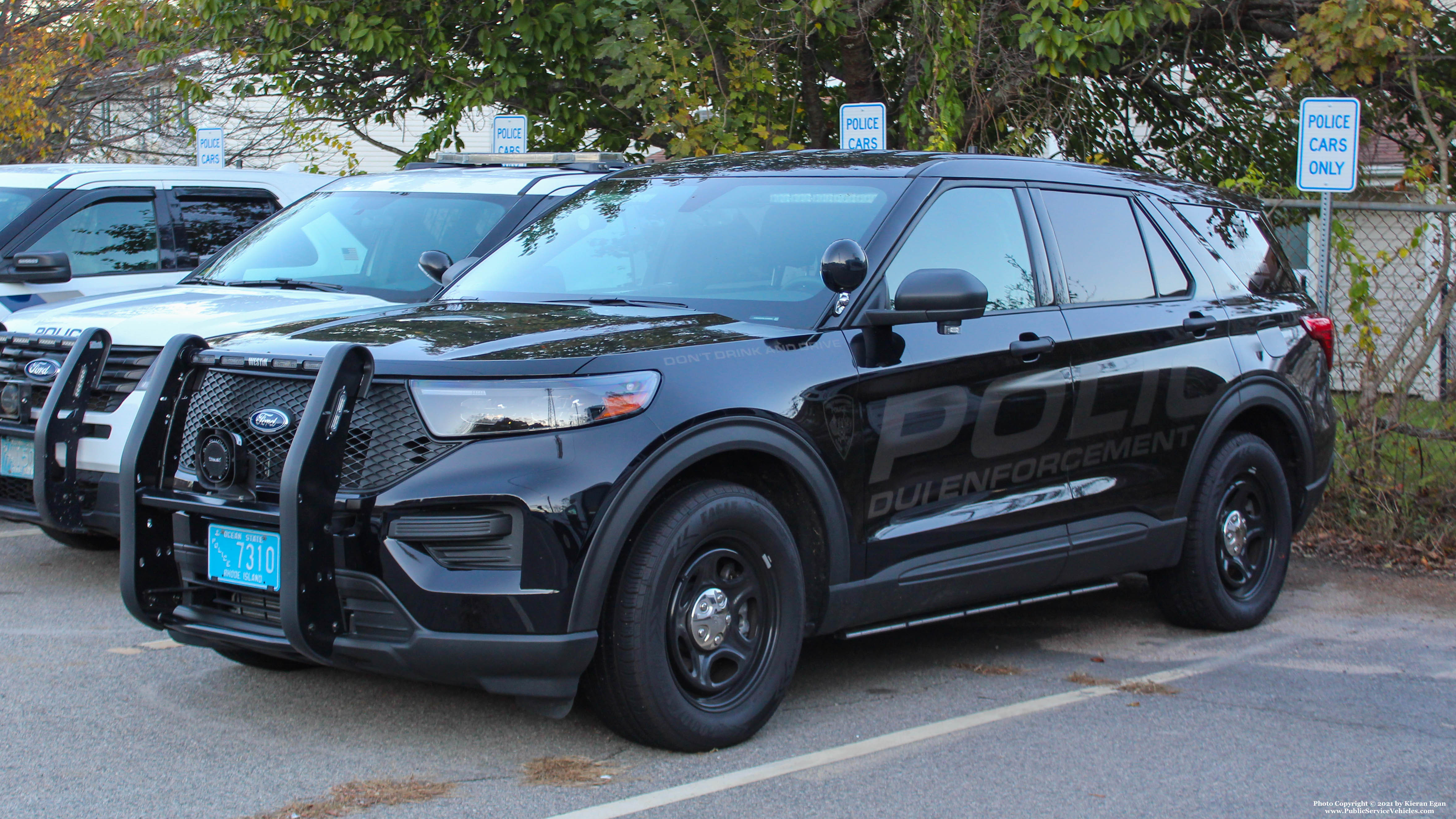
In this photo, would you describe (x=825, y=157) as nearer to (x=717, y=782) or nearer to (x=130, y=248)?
(x=717, y=782)

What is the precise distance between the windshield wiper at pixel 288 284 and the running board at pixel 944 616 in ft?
12.7

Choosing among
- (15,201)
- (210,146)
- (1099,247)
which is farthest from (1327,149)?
(210,146)

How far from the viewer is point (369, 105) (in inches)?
605

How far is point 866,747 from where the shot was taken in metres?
4.62

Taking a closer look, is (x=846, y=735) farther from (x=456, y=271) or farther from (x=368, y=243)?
(x=368, y=243)

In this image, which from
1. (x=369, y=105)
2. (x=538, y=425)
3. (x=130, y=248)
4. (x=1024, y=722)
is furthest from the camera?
(x=369, y=105)

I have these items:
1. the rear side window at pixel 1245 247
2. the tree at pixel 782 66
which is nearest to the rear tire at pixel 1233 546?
the rear side window at pixel 1245 247

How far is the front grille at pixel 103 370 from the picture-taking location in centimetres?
643

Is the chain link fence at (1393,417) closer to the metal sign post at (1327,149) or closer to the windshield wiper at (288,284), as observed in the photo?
the metal sign post at (1327,149)

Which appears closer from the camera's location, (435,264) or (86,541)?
(435,264)

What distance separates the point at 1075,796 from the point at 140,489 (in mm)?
2840

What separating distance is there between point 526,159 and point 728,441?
5.35 meters

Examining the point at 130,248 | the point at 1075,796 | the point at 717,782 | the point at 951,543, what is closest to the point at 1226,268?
the point at 951,543

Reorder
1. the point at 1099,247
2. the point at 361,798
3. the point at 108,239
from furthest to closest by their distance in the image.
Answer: the point at 108,239 → the point at 1099,247 → the point at 361,798
